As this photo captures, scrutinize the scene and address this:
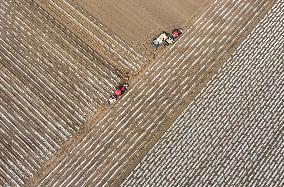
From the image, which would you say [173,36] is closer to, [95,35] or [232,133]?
[95,35]

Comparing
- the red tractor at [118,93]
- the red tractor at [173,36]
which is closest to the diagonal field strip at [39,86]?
the red tractor at [118,93]

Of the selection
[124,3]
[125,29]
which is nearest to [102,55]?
[125,29]

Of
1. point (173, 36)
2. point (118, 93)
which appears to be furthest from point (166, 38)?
point (118, 93)

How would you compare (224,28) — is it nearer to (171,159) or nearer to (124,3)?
(124,3)

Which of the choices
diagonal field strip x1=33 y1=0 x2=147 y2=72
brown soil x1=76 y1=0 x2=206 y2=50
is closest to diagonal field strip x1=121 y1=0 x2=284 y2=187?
brown soil x1=76 y1=0 x2=206 y2=50

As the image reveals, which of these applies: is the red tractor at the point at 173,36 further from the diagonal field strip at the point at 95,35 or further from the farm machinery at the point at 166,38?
the diagonal field strip at the point at 95,35

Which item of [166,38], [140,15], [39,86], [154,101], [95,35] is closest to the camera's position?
[154,101]

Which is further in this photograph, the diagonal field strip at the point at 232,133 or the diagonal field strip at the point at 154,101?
the diagonal field strip at the point at 154,101
